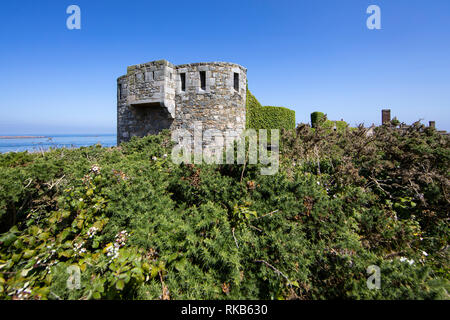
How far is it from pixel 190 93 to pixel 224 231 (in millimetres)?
7169

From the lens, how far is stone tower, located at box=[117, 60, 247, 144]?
26.0ft

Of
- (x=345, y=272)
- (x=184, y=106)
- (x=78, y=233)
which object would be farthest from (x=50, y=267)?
(x=184, y=106)

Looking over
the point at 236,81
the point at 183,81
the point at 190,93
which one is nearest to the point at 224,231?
the point at 190,93

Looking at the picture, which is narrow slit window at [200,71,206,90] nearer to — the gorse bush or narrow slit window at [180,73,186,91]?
narrow slit window at [180,73,186,91]

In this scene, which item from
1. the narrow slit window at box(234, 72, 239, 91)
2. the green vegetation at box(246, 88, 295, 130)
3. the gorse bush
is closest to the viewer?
the gorse bush

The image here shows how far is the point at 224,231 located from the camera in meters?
2.25

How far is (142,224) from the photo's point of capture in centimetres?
222

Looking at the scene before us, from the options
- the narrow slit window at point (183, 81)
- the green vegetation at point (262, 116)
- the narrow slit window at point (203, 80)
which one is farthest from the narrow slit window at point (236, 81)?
the narrow slit window at point (183, 81)

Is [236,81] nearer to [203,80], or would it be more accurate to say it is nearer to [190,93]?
[203,80]

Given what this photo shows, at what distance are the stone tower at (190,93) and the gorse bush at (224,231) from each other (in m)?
5.31

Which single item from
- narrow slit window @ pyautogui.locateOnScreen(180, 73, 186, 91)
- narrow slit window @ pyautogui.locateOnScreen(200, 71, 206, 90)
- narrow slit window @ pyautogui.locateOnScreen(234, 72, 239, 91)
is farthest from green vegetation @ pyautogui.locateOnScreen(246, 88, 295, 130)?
narrow slit window @ pyautogui.locateOnScreen(180, 73, 186, 91)

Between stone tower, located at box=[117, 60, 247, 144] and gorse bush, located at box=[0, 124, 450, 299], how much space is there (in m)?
5.31
